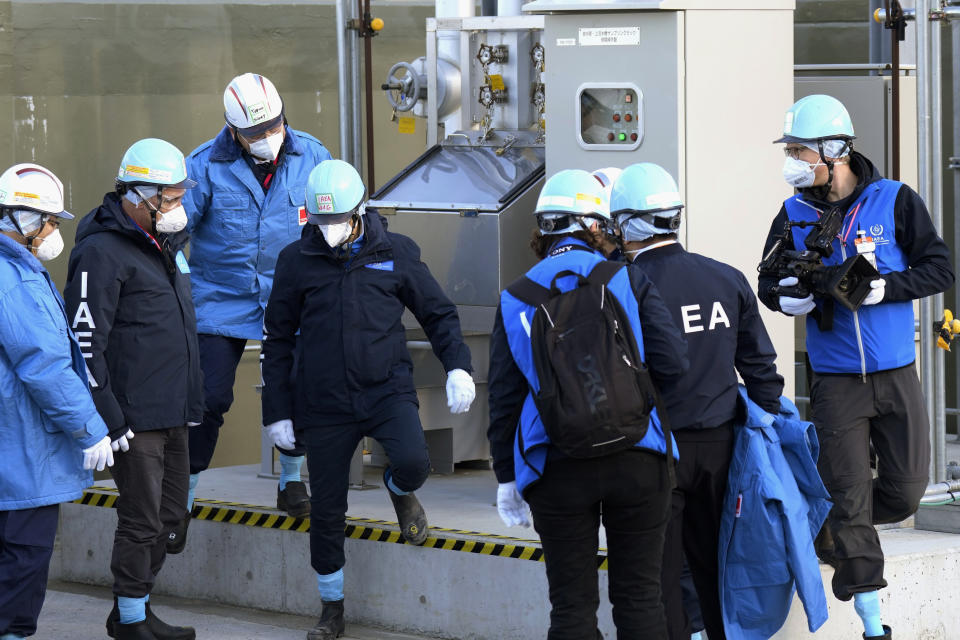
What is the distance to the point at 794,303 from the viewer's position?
211 inches

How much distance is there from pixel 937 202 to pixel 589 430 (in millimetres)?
2673

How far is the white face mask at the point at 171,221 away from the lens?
560 centimetres

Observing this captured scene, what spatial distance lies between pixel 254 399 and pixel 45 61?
2560mm

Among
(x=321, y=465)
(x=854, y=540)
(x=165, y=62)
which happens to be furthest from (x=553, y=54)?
(x=165, y=62)

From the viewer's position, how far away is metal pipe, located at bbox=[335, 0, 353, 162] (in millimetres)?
7250

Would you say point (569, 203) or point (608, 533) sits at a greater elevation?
point (569, 203)

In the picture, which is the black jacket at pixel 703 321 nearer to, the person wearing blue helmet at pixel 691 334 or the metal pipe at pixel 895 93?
the person wearing blue helmet at pixel 691 334

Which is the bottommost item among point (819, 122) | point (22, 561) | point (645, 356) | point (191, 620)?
point (191, 620)

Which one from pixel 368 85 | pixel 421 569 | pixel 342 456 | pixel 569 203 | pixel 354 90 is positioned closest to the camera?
pixel 569 203

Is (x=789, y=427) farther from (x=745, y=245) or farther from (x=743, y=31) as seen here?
(x=743, y=31)

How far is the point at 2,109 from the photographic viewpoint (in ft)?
30.7

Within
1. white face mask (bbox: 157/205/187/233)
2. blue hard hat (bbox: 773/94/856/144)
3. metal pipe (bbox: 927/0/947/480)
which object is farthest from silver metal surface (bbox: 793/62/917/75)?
white face mask (bbox: 157/205/187/233)

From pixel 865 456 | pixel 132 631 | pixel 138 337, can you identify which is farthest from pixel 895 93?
pixel 132 631

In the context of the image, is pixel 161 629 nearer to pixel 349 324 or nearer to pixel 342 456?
pixel 342 456
